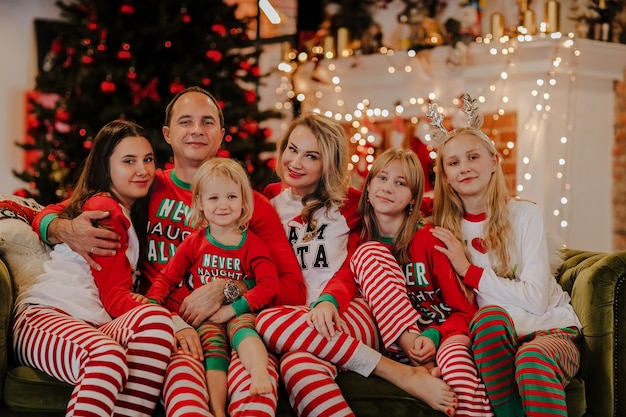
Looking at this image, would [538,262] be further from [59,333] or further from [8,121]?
[8,121]

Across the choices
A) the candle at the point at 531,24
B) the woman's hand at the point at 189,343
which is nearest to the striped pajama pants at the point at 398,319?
the woman's hand at the point at 189,343

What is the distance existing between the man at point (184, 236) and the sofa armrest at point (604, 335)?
0.86 m

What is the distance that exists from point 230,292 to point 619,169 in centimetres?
317

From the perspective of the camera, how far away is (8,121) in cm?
557

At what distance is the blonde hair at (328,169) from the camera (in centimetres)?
244

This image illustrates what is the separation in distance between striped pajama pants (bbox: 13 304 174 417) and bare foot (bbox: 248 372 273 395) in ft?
0.80

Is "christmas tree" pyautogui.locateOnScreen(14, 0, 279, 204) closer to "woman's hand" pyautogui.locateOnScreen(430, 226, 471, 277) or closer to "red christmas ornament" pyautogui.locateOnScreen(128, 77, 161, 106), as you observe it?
"red christmas ornament" pyautogui.locateOnScreen(128, 77, 161, 106)

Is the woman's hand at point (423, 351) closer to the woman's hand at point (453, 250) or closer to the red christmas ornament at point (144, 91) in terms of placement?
the woman's hand at point (453, 250)

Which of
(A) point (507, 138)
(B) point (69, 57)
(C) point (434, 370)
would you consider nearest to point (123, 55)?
(B) point (69, 57)

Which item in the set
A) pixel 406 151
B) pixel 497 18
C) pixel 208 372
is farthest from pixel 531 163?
pixel 208 372

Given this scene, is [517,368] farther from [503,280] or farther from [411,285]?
[411,285]

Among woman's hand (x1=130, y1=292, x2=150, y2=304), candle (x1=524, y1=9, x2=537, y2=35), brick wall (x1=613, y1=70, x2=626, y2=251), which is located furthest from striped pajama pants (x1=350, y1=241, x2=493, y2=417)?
brick wall (x1=613, y1=70, x2=626, y2=251)

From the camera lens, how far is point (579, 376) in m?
2.19

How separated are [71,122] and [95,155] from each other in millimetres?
1759
